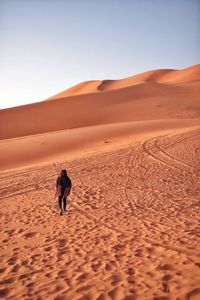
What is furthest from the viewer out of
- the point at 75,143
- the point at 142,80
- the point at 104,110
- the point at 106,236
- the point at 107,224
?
the point at 142,80

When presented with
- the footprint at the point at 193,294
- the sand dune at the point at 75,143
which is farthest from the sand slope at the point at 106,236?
the sand dune at the point at 75,143

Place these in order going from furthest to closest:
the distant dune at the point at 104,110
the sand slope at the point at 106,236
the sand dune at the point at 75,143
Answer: the distant dune at the point at 104,110 → the sand dune at the point at 75,143 → the sand slope at the point at 106,236

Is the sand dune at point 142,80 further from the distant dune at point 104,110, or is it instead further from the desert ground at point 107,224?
the desert ground at point 107,224

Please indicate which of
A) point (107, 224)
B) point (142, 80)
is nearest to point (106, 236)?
point (107, 224)

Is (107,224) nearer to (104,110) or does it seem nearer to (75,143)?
(75,143)

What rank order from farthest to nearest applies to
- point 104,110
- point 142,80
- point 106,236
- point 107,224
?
point 142,80 → point 104,110 → point 107,224 → point 106,236

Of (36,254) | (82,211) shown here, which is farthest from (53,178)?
(36,254)

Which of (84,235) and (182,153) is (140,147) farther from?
(84,235)

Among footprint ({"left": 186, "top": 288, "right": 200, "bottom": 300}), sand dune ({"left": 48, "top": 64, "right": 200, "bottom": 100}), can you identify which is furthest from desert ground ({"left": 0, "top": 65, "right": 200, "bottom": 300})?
sand dune ({"left": 48, "top": 64, "right": 200, "bottom": 100})

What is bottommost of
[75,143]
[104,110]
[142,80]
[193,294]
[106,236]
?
[193,294]

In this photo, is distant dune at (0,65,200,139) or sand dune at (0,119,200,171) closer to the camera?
sand dune at (0,119,200,171)

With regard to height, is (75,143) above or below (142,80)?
below

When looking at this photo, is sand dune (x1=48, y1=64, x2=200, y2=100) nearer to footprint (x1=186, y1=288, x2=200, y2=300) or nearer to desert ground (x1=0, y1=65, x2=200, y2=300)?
desert ground (x1=0, y1=65, x2=200, y2=300)

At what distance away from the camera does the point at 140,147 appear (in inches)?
709
